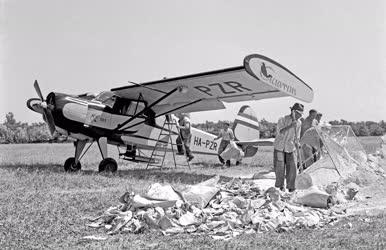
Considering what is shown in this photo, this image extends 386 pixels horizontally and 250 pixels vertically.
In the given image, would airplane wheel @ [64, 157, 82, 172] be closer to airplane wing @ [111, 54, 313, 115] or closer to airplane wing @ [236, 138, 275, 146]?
airplane wing @ [111, 54, 313, 115]

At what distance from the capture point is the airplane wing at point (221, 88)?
28.3ft

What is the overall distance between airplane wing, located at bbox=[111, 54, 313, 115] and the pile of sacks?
3.17 metres

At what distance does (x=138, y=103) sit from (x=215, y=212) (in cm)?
734

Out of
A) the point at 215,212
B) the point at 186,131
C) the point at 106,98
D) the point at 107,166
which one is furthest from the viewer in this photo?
the point at 186,131

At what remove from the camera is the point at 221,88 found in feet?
34.7

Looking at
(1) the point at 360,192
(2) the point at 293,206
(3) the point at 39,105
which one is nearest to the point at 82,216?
(2) the point at 293,206

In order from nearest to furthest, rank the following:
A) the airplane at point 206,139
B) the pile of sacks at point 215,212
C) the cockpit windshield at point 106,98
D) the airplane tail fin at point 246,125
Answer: the pile of sacks at point 215,212
the cockpit windshield at point 106,98
the airplane at point 206,139
the airplane tail fin at point 246,125

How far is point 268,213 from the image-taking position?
5008mm

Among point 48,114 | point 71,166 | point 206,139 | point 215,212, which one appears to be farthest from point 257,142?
point 215,212

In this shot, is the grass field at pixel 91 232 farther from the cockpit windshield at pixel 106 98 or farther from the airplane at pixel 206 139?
the airplane at pixel 206 139

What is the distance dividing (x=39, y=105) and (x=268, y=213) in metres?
7.85

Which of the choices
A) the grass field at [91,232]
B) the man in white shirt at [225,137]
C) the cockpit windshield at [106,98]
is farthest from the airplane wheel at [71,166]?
the man in white shirt at [225,137]

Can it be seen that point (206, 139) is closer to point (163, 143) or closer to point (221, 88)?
point (163, 143)

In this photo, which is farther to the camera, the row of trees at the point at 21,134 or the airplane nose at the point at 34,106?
the row of trees at the point at 21,134
